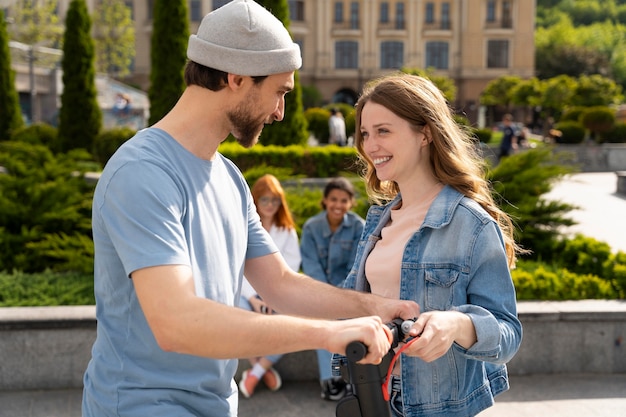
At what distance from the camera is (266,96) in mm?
2285

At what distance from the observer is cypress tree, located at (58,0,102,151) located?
19469mm

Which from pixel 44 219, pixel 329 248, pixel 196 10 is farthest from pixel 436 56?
pixel 329 248

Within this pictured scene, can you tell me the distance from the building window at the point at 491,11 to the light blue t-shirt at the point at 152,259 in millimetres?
68386

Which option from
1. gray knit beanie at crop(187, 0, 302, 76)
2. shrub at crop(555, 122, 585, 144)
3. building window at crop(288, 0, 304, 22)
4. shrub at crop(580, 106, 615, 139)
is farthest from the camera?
building window at crop(288, 0, 304, 22)

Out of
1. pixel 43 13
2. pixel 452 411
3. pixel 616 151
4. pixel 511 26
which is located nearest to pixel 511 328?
pixel 452 411

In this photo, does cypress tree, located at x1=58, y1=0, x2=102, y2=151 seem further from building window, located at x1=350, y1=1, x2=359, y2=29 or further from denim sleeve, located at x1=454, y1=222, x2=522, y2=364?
building window, located at x1=350, y1=1, x2=359, y2=29

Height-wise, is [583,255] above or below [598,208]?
above

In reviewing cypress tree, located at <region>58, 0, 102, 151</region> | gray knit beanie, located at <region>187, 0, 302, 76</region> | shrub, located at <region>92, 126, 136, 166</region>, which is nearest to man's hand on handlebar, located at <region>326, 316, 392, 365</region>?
gray knit beanie, located at <region>187, 0, 302, 76</region>

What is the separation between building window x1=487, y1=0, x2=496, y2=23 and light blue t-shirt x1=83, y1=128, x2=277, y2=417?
68386mm

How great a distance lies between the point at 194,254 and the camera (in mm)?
2156

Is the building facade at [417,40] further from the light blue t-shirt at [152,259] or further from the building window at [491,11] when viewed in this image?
the light blue t-shirt at [152,259]

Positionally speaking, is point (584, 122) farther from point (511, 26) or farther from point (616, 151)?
point (511, 26)

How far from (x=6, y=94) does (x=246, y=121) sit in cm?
2453

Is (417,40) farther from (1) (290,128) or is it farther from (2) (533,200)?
(2) (533,200)
